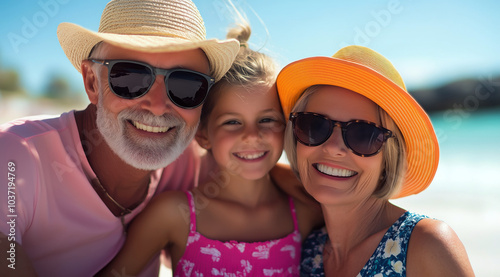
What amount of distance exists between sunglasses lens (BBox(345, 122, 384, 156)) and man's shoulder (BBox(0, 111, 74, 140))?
1.96 metres

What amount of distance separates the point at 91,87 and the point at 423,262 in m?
2.51

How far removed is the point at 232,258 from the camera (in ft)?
8.75

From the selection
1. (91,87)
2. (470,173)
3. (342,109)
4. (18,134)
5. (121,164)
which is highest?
(342,109)

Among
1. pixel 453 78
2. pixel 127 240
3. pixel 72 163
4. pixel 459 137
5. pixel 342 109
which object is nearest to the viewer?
pixel 342 109

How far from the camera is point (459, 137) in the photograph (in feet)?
61.1

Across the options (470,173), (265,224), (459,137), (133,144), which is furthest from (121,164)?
(459,137)

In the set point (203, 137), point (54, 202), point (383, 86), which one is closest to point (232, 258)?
point (203, 137)

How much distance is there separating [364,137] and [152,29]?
1559 millimetres

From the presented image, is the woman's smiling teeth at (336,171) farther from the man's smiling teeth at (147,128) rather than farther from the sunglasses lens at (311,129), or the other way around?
the man's smiling teeth at (147,128)

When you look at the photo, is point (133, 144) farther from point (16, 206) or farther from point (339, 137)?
point (339, 137)

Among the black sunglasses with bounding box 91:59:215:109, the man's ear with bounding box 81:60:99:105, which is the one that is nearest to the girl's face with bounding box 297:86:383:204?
the black sunglasses with bounding box 91:59:215:109

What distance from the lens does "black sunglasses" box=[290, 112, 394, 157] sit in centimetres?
228

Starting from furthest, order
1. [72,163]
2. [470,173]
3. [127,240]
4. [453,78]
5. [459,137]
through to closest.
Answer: [453,78] < [459,137] < [470,173] < [127,240] < [72,163]

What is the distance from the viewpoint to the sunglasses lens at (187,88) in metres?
2.55
